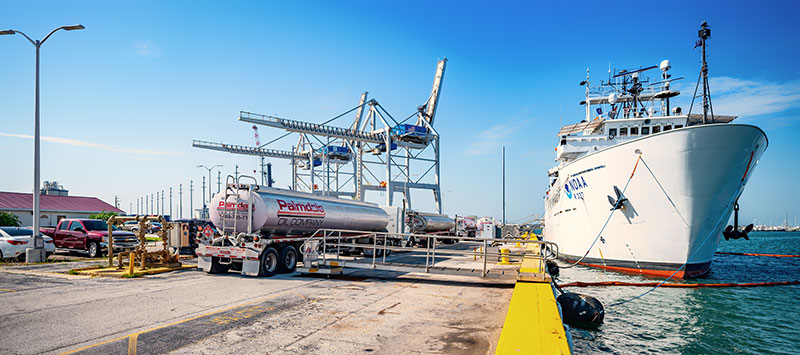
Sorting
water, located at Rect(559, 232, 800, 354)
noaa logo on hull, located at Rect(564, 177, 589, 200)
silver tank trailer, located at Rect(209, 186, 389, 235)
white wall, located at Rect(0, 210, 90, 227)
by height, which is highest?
noaa logo on hull, located at Rect(564, 177, 589, 200)

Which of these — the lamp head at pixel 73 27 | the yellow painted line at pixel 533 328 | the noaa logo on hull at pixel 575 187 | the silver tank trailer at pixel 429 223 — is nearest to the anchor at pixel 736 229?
the noaa logo on hull at pixel 575 187

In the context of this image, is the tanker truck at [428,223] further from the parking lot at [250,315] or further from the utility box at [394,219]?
the parking lot at [250,315]

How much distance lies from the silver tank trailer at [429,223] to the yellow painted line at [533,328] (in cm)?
2409

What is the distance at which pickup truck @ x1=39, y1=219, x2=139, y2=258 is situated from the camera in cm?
2050

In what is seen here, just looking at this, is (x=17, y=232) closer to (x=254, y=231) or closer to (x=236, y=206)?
(x=236, y=206)

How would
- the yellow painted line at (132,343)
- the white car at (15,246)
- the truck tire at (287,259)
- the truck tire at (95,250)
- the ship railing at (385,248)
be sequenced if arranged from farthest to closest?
1. the truck tire at (95,250)
2. the white car at (15,246)
3. the truck tire at (287,259)
4. the ship railing at (385,248)
5. the yellow painted line at (132,343)

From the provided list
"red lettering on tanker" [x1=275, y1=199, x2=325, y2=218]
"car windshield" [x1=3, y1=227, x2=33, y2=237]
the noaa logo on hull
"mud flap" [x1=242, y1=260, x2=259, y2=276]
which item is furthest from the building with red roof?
the noaa logo on hull

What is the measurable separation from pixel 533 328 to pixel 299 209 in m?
11.3

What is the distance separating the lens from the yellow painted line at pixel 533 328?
508 centimetres

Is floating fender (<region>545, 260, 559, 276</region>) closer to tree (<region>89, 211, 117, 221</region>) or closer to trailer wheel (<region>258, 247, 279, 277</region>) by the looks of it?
trailer wheel (<region>258, 247, 279, 277</region>)

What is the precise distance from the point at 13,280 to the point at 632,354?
16.2 m

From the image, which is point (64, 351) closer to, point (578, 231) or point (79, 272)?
point (79, 272)

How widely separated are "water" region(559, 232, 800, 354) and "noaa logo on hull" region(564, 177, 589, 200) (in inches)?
185

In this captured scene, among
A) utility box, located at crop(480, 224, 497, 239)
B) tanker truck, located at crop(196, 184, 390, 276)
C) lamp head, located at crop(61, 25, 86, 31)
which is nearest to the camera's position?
tanker truck, located at crop(196, 184, 390, 276)
